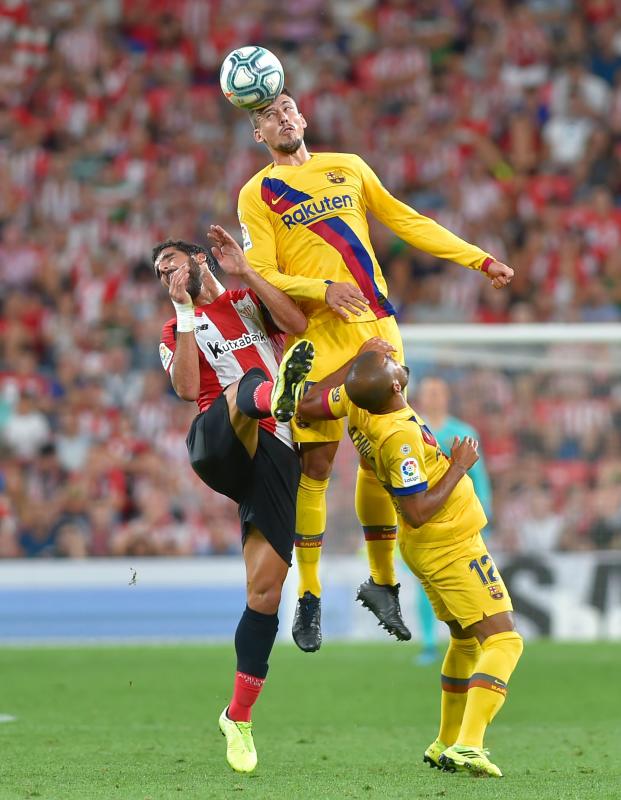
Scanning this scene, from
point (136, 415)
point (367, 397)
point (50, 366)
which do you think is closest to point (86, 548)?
point (136, 415)

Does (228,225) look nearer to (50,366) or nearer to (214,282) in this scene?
(50,366)

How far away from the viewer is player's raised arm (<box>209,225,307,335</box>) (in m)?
6.66

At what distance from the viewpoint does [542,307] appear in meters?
15.9

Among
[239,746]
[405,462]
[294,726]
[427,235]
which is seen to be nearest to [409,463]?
[405,462]

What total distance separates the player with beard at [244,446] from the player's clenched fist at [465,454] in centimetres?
86

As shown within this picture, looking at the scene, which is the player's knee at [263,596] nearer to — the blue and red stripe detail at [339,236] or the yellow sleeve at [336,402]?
the yellow sleeve at [336,402]

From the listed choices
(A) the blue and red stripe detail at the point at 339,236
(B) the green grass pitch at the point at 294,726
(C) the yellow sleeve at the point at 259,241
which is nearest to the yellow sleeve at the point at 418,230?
(A) the blue and red stripe detail at the point at 339,236

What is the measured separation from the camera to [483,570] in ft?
21.0

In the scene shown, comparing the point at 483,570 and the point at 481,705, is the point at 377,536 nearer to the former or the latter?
the point at 483,570

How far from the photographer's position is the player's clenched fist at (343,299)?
6633mm

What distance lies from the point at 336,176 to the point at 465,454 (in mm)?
1591

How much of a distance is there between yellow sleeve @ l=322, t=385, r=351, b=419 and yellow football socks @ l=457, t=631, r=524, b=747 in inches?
50.2

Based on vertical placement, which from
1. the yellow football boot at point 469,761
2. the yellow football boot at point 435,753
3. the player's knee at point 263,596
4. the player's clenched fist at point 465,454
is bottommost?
the yellow football boot at point 435,753

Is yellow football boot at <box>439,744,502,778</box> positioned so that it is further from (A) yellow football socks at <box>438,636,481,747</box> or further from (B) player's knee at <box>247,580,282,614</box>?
(B) player's knee at <box>247,580,282,614</box>
